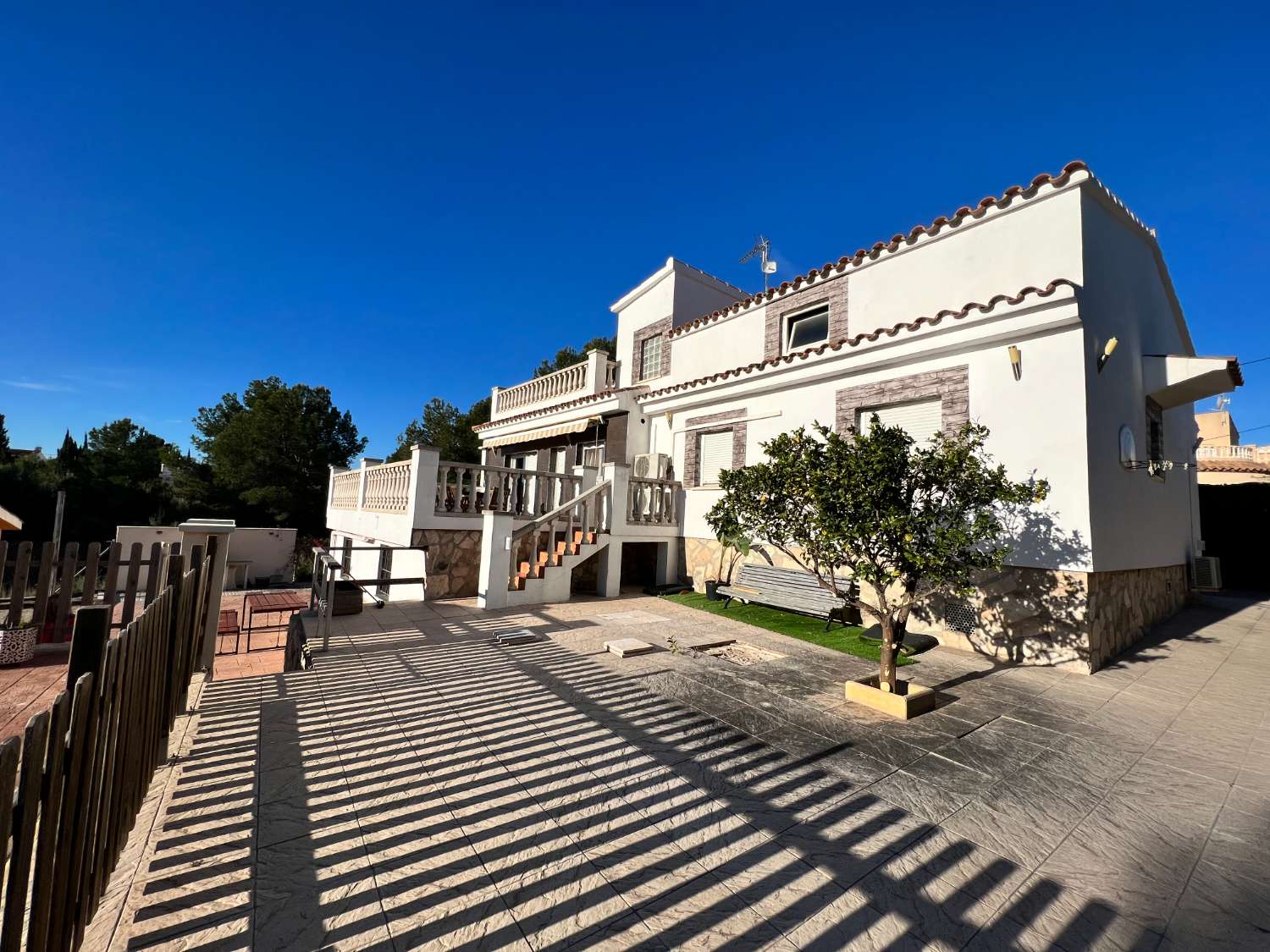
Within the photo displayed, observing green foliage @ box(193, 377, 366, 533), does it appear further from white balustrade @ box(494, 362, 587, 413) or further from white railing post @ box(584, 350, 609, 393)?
white railing post @ box(584, 350, 609, 393)

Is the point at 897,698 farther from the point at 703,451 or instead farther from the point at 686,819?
the point at 703,451

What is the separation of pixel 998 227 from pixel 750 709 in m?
9.78

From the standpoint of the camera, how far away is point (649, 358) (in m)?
17.6

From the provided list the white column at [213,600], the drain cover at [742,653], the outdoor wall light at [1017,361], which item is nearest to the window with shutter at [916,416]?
the outdoor wall light at [1017,361]

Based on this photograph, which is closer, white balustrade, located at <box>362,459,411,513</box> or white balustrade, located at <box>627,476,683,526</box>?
white balustrade, located at <box>362,459,411,513</box>

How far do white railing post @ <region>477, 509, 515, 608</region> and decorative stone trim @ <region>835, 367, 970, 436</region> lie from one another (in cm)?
702

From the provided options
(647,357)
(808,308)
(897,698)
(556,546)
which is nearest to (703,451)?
(808,308)

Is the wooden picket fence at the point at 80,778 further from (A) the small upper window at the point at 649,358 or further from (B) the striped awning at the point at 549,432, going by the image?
(A) the small upper window at the point at 649,358

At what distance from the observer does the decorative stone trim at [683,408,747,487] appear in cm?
1273

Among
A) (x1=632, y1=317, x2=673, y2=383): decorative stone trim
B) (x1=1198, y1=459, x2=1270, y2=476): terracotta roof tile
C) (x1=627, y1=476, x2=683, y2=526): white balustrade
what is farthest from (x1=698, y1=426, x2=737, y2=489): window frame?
(x1=1198, y1=459, x2=1270, y2=476): terracotta roof tile

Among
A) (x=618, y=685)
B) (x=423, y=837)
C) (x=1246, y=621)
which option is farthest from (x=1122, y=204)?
(x=423, y=837)

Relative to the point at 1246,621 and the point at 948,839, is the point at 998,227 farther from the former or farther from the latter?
the point at 948,839

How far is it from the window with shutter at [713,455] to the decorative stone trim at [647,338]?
3.60 m

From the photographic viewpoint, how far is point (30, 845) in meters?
1.72
